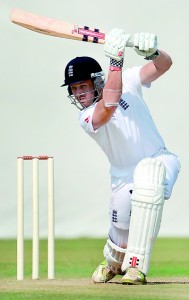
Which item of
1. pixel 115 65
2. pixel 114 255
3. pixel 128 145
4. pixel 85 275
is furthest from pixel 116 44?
pixel 85 275

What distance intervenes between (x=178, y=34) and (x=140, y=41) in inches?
138

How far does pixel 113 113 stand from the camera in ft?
16.3

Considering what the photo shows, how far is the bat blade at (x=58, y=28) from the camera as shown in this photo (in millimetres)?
5090

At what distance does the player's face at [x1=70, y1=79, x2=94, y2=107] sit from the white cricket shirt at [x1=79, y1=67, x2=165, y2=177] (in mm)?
69

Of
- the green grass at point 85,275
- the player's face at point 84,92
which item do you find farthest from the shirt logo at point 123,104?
the green grass at point 85,275

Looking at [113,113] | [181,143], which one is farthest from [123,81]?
[181,143]

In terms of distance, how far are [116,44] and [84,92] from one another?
45cm

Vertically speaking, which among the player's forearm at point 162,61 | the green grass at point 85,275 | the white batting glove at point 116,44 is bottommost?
the green grass at point 85,275

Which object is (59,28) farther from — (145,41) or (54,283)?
(54,283)

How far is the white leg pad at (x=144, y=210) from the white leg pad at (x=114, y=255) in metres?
0.44

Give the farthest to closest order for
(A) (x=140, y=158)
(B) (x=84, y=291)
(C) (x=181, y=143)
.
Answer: (C) (x=181, y=143), (A) (x=140, y=158), (B) (x=84, y=291)

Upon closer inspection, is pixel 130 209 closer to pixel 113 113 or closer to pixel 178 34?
pixel 113 113

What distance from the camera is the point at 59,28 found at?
521 centimetres

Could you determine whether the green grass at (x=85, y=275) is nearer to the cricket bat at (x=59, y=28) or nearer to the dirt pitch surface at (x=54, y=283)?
the dirt pitch surface at (x=54, y=283)
